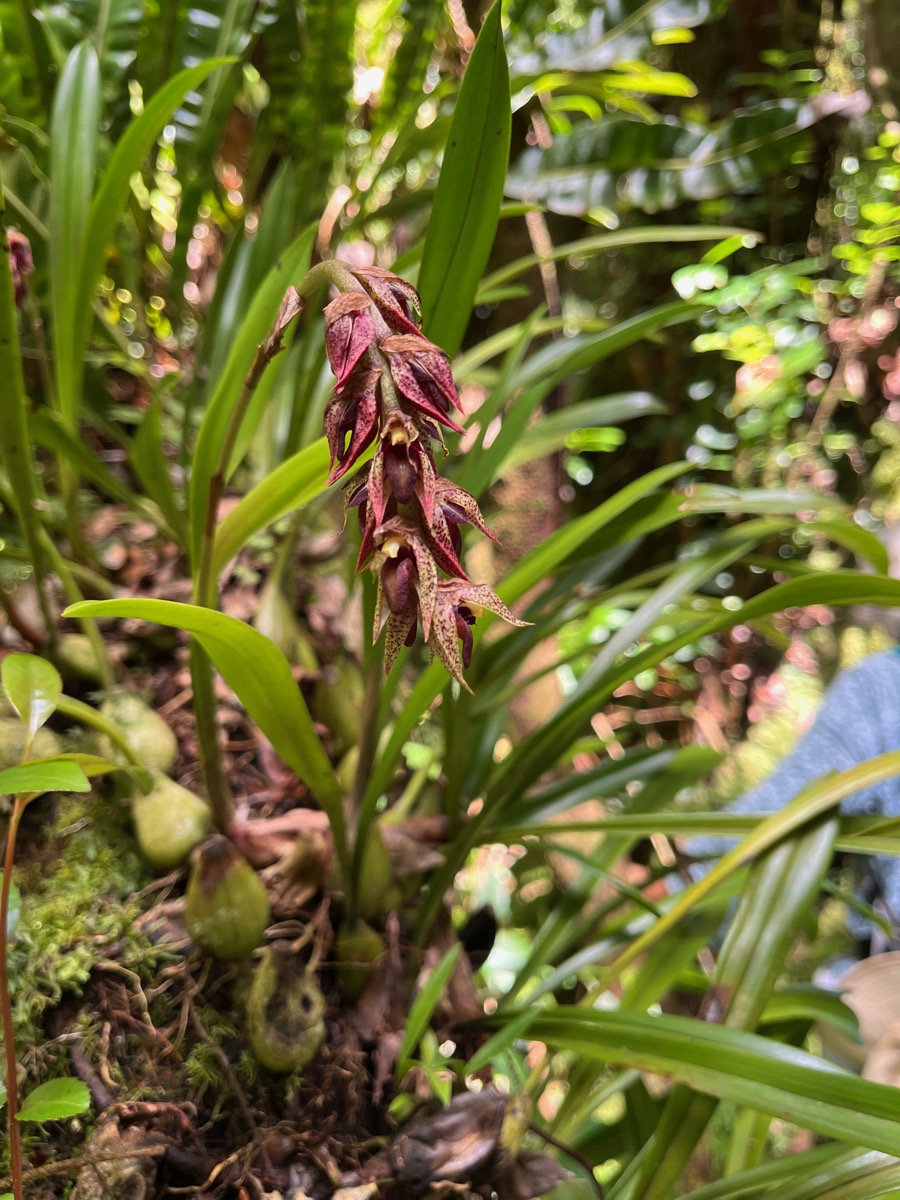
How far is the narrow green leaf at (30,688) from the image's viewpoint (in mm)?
438

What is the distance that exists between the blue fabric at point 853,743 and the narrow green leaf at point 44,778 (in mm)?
1428

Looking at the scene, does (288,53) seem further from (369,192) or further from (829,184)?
(829,184)

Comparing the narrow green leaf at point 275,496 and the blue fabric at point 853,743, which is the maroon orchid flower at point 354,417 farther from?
the blue fabric at point 853,743

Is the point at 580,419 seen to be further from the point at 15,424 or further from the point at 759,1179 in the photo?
the point at 759,1179

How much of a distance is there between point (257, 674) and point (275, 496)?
0.40ft

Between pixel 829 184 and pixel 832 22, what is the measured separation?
0.33m

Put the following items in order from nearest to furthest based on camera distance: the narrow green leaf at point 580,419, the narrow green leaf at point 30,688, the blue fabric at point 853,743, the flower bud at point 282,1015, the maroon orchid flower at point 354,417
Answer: the maroon orchid flower at point 354,417
the narrow green leaf at point 30,688
the flower bud at point 282,1015
the narrow green leaf at point 580,419
the blue fabric at point 853,743

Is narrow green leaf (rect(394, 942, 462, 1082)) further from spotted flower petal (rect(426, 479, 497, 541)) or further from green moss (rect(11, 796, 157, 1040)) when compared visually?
spotted flower petal (rect(426, 479, 497, 541))

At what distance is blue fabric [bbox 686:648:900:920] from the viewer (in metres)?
1.57

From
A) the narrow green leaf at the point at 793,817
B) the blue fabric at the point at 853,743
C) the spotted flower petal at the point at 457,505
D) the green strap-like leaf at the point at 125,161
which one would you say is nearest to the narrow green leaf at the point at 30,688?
the spotted flower petal at the point at 457,505

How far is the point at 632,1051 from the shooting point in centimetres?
56

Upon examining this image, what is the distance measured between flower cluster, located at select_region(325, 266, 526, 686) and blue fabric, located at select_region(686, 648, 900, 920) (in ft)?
4.66

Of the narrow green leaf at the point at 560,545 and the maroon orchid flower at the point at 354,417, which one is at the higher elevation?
the maroon orchid flower at the point at 354,417

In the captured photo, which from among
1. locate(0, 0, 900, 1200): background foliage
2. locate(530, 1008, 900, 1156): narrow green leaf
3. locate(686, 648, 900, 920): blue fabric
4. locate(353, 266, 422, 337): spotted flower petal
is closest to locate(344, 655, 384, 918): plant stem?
locate(0, 0, 900, 1200): background foliage
